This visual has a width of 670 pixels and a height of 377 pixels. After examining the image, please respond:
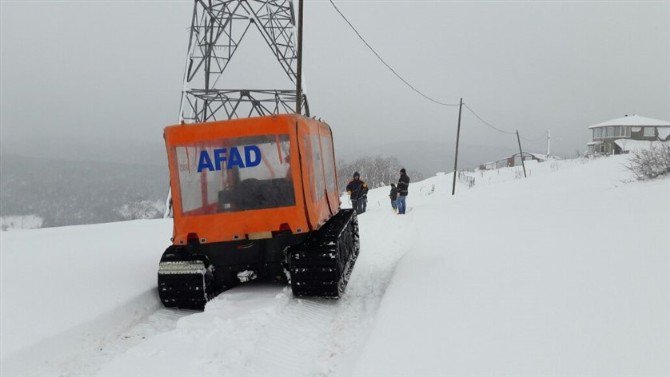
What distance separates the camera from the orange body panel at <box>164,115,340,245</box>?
6270mm

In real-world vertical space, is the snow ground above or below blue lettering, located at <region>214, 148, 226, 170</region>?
below

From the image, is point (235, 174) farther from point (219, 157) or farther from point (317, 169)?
point (317, 169)

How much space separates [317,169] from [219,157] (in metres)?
1.58

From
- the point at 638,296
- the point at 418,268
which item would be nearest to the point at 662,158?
the point at 418,268

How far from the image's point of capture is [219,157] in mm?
6352

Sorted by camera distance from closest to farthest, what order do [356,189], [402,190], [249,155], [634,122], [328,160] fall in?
[249,155] → [328,160] → [402,190] → [356,189] → [634,122]

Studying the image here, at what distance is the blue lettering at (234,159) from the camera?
635cm

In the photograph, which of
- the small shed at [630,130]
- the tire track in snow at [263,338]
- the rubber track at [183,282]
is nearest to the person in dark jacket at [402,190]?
the tire track in snow at [263,338]

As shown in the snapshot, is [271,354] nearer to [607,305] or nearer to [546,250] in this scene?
[607,305]

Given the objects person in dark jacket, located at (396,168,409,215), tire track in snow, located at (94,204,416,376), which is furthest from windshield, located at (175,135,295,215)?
person in dark jacket, located at (396,168,409,215)

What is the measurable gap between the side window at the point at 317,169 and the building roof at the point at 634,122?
5614cm

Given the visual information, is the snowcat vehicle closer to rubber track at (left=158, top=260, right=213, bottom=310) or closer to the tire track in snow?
rubber track at (left=158, top=260, right=213, bottom=310)

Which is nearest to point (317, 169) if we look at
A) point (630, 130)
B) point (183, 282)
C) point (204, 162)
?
point (204, 162)

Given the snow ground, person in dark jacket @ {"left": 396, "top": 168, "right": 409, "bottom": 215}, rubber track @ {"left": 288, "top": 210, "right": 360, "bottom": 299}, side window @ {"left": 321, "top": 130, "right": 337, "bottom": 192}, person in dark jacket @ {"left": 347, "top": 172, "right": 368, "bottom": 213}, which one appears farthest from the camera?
person in dark jacket @ {"left": 347, "top": 172, "right": 368, "bottom": 213}
